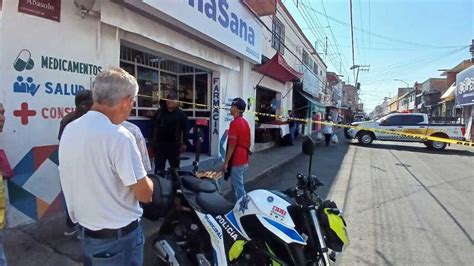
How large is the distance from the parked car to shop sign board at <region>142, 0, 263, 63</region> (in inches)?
401

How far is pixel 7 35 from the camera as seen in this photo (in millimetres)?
3871

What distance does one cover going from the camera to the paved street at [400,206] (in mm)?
4414

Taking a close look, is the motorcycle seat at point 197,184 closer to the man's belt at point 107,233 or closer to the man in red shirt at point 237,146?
the man's belt at point 107,233

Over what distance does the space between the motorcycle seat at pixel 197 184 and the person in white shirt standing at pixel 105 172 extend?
1078 mm

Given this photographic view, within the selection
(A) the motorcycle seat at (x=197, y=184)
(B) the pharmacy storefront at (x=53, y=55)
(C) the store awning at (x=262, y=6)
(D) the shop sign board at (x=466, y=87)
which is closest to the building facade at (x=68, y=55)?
(B) the pharmacy storefront at (x=53, y=55)

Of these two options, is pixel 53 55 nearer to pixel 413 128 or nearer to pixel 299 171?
pixel 299 171

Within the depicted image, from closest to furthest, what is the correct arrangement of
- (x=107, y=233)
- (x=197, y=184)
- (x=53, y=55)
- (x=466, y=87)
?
(x=107, y=233)
(x=197, y=184)
(x=53, y=55)
(x=466, y=87)

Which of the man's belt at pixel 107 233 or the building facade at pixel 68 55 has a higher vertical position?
the building facade at pixel 68 55

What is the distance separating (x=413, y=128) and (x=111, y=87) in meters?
19.0

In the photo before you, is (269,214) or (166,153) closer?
(269,214)

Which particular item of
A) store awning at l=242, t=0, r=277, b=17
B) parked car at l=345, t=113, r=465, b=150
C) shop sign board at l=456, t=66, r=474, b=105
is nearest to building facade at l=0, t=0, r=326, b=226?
store awning at l=242, t=0, r=277, b=17

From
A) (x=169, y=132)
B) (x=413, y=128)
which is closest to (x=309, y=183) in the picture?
(x=169, y=132)

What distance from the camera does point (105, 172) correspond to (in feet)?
6.34

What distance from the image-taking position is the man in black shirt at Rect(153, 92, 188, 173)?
230 inches
